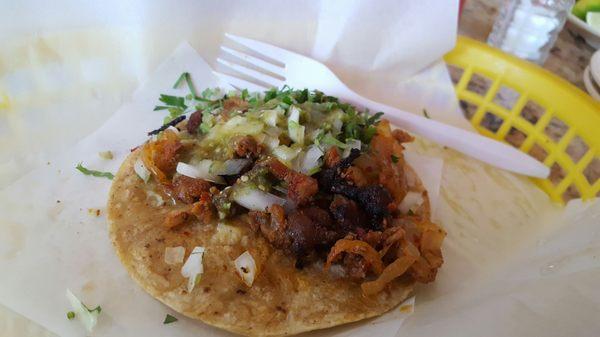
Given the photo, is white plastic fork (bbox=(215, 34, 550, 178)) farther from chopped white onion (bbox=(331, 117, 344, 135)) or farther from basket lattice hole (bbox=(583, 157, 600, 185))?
chopped white onion (bbox=(331, 117, 344, 135))

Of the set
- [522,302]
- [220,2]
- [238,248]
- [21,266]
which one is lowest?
[21,266]

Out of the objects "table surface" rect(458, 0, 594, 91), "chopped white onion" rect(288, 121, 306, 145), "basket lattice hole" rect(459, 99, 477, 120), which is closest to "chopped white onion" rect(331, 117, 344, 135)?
"chopped white onion" rect(288, 121, 306, 145)

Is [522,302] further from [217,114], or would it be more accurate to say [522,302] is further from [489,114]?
[489,114]

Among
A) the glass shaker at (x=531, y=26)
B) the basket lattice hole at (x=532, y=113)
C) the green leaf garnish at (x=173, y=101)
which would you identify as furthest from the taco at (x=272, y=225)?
the glass shaker at (x=531, y=26)

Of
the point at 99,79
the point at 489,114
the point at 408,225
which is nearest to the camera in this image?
the point at 408,225

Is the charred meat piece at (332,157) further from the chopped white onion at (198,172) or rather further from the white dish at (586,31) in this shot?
the white dish at (586,31)

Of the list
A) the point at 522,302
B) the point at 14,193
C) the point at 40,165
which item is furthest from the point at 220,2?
the point at 522,302

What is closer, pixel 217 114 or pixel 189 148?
pixel 189 148

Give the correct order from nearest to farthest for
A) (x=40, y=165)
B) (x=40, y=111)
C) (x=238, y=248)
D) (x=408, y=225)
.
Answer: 1. (x=238, y=248)
2. (x=408, y=225)
3. (x=40, y=165)
4. (x=40, y=111)
